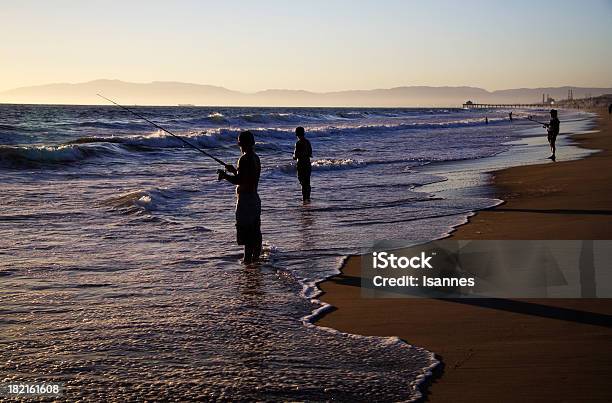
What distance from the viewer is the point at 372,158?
2488 centimetres

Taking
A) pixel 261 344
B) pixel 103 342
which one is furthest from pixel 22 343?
pixel 261 344

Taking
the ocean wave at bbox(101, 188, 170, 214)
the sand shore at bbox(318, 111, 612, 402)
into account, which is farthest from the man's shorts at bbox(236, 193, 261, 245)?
the ocean wave at bbox(101, 188, 170, 214)

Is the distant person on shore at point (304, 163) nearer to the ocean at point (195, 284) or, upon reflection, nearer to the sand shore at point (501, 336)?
the ocean at point (195, 284)

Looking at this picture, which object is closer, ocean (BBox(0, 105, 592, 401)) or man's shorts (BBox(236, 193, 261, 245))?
ocean (BBox(0, 105, 592, 401))

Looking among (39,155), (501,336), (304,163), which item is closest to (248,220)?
(501,336)

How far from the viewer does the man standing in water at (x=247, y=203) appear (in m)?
7.54

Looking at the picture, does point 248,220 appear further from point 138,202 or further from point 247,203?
point 138,202

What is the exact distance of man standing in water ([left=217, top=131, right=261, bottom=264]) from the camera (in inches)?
297

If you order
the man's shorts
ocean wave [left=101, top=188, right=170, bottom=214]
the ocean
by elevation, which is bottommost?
the ocean

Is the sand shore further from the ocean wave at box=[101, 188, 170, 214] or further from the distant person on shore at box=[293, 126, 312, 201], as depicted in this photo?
the ocean wave at box=[101, 188, 170, 214]

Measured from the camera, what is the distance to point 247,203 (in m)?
7.63

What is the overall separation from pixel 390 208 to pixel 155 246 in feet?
15.1

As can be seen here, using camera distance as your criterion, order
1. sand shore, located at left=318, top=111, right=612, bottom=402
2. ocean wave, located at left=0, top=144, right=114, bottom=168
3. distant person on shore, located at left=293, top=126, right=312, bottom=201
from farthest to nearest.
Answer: ocean wave, located at left=0, top=144, right=114, bottom=168 → distant person on shore, located at left=293, top=126, right=312, bottom=201 → sand shore, located at left=318, top=111, right=612, bottom=402

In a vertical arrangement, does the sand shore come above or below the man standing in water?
below
